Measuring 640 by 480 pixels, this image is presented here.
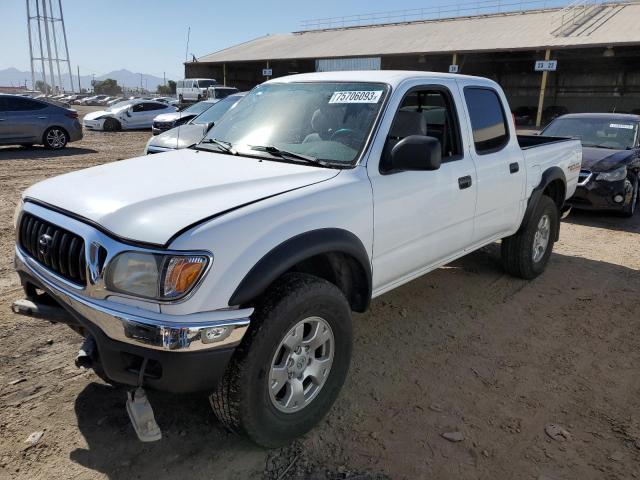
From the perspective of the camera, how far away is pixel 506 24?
34.4 metres

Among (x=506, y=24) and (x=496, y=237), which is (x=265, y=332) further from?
(x=506, y=24)

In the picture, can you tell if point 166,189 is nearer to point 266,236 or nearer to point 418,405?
point 266,236

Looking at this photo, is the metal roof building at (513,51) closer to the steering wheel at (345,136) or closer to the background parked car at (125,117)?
the background parked car at (125,117)

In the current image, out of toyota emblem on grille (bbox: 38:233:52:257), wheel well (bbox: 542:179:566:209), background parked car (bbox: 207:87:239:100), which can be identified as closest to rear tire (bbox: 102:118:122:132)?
background parked car (bbox: 207:87:239:100)

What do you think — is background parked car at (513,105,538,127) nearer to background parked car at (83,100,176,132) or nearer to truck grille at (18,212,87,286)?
background parked car at (83,100,176,132)

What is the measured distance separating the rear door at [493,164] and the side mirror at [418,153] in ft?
3.89

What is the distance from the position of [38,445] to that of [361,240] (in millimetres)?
2041

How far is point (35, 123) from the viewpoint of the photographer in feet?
47.4

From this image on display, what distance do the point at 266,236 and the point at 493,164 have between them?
101 inches

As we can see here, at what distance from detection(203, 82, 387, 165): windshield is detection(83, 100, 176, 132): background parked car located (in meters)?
19.3

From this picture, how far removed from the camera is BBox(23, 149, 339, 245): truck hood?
238 centimetres

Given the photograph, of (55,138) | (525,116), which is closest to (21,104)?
(55,138)

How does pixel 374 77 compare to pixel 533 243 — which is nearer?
pixel 374 77

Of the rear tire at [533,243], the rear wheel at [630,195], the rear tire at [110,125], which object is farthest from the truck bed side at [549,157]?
the rear tire at [110,125]
